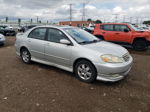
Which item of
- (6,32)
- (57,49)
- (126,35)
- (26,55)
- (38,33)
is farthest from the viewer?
(6,32)

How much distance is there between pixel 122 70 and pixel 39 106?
2143 mm

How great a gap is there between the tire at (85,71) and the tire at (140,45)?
19.2ft

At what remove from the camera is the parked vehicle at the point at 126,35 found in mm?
8086

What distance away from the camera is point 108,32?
29.2ft

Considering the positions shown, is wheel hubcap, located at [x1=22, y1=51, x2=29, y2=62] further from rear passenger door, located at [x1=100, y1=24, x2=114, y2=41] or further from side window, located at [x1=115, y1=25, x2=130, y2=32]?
side window, located at [x1=115, y1=25, x2=130, y2=32]

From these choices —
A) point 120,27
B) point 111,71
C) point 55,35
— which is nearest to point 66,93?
point 111,71

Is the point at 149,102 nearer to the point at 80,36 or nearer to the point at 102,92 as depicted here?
the point at 102,92

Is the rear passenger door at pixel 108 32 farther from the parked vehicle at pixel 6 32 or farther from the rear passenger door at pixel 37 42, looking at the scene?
the parked vehicle at pixel 6 32

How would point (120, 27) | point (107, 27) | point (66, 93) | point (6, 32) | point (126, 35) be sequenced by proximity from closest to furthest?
point (66, 93) → point (126, 35) → point (120, 27) → point (107, 27) → point (6, 32)

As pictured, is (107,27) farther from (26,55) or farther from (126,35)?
(26,55)

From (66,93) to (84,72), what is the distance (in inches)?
31.6

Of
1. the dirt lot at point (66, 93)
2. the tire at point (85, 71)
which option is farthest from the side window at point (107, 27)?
the tire at point (85, 71)

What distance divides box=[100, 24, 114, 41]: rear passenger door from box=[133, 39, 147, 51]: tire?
1.45 m

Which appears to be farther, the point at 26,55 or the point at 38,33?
the point at 26,55
